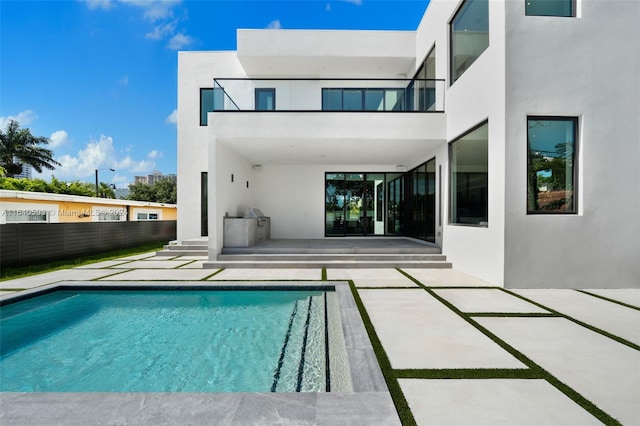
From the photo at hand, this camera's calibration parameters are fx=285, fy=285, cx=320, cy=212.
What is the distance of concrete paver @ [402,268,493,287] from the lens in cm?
517

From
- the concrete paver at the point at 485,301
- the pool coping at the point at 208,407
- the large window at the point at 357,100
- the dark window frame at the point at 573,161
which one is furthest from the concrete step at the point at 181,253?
the dark window frame at the point at 573,161

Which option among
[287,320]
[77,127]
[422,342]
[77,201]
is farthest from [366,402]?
[77,127]

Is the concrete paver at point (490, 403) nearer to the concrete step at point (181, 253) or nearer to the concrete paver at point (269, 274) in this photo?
the concrete paver at point (269, 274)

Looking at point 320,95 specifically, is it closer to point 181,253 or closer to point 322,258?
point 322,258

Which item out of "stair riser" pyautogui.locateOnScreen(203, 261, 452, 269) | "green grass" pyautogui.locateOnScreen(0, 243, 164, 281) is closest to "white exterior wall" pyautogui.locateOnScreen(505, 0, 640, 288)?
"stair riser" pyautogui.locateOnScreen(203, 261, 452, 269)

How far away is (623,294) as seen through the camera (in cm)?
457

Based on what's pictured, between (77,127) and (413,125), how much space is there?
Result: 57.1m

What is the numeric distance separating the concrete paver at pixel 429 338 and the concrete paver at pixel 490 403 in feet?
0.86

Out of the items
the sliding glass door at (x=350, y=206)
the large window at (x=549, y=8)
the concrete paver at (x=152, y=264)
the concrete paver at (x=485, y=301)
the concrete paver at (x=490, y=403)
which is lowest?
the concrete paver at (x=152, y=264)

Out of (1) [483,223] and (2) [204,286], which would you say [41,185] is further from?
(1) [483,223]

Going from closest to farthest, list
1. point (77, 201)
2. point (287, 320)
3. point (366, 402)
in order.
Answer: point (366, 402) < point (287, 320) < point (77, 201)

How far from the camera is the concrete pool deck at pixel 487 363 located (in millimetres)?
1767

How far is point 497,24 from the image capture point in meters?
5.09

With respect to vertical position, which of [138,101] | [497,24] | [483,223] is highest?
[138,101]
